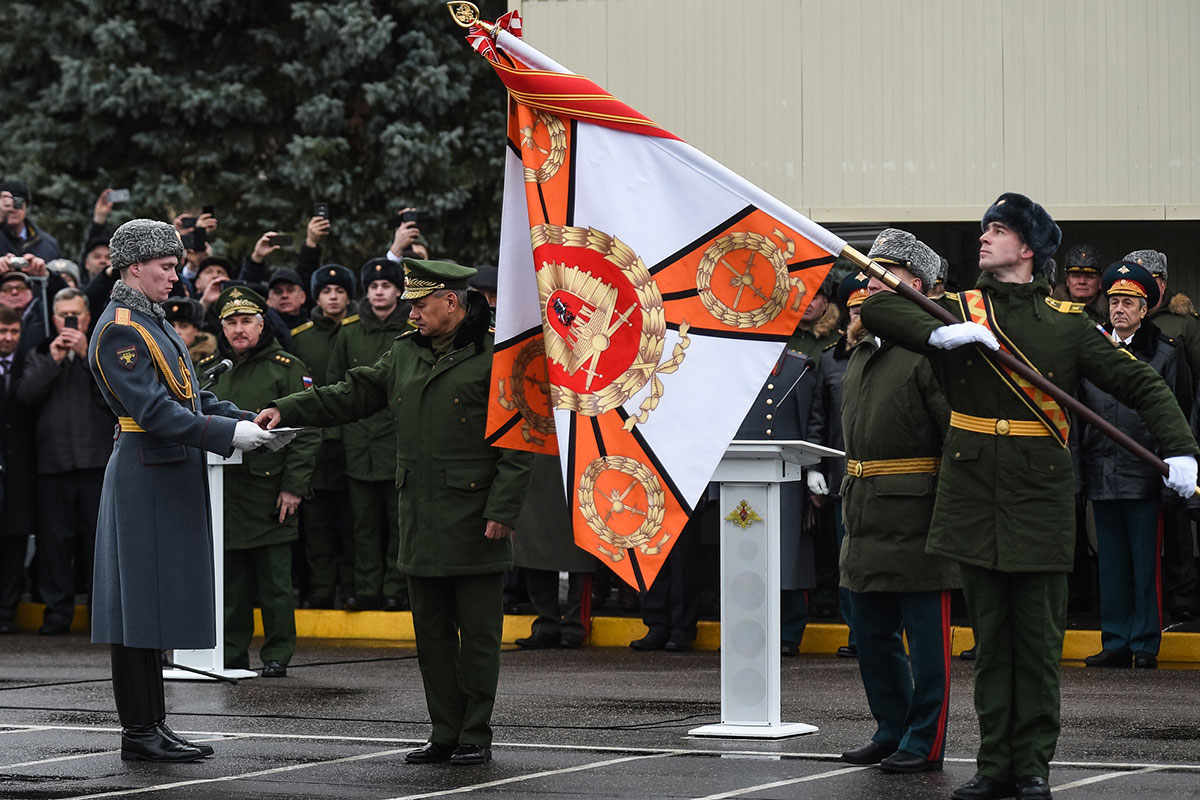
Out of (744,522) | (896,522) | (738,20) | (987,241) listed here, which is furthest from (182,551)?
(738,20)

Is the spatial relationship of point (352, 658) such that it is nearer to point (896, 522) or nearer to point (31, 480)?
point (31, 480)

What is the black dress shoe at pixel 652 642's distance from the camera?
43.0ft

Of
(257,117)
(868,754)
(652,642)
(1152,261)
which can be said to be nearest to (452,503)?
(868,754)

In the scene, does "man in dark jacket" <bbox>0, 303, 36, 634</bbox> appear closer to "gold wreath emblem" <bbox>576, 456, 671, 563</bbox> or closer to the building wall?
the building wall

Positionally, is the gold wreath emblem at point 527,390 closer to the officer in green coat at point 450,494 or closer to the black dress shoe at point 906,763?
the officer in green coat at point 450,494

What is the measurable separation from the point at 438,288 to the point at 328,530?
5.97m

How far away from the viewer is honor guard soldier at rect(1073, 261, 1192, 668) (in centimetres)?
1178

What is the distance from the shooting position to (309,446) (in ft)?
40.3

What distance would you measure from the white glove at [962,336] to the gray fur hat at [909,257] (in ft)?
3.48

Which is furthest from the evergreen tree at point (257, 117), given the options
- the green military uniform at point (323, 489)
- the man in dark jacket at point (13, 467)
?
A: the green military uniform at point (323, 489)

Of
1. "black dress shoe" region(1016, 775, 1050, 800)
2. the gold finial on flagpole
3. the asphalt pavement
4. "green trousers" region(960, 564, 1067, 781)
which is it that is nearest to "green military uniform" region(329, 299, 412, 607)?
the asphalt pavement

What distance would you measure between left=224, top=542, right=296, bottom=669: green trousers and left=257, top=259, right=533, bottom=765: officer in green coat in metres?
3.42

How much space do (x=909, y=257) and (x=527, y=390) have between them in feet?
5.54

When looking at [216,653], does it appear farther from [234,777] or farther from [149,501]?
[234,777]
